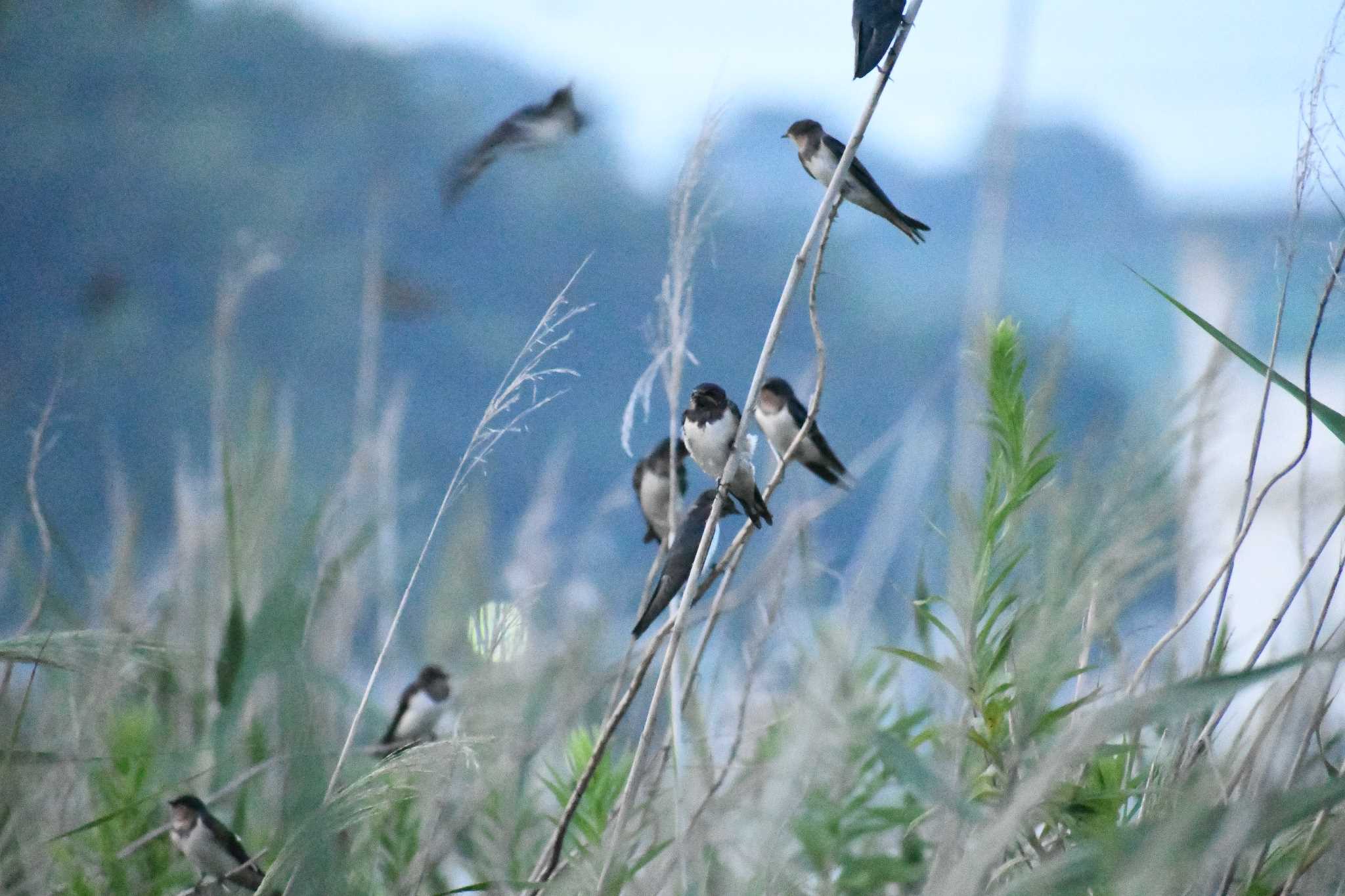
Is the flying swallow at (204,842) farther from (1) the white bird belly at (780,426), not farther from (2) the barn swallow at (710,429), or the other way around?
(1) the white bird belly at (780,426)

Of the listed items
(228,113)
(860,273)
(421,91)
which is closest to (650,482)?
(860,273)

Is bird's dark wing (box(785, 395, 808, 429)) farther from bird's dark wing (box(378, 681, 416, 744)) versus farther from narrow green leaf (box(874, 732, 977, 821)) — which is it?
narrow green leaf (box(874, 732, 977, 821))

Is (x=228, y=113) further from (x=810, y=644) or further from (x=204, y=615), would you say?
(x=810, y=644)

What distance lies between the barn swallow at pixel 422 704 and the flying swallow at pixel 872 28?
109cm

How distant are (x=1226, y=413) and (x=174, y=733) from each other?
0.92m

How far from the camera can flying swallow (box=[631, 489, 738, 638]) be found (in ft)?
2.04

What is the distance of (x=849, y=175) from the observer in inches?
33.6

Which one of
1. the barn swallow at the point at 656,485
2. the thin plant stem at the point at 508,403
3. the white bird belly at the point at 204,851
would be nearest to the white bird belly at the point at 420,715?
the barn swallow at the point at 656,485

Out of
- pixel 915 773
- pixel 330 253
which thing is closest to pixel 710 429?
pixel 915 773

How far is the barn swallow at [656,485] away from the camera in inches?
48.3

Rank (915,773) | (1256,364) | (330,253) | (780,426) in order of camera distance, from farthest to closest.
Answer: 1. (330,253)
2. (780,426)
3. (1256,364)
4. (915,773)

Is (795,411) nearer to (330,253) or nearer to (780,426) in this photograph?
(780,426)

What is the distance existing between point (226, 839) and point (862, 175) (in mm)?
751

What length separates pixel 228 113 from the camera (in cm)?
323
